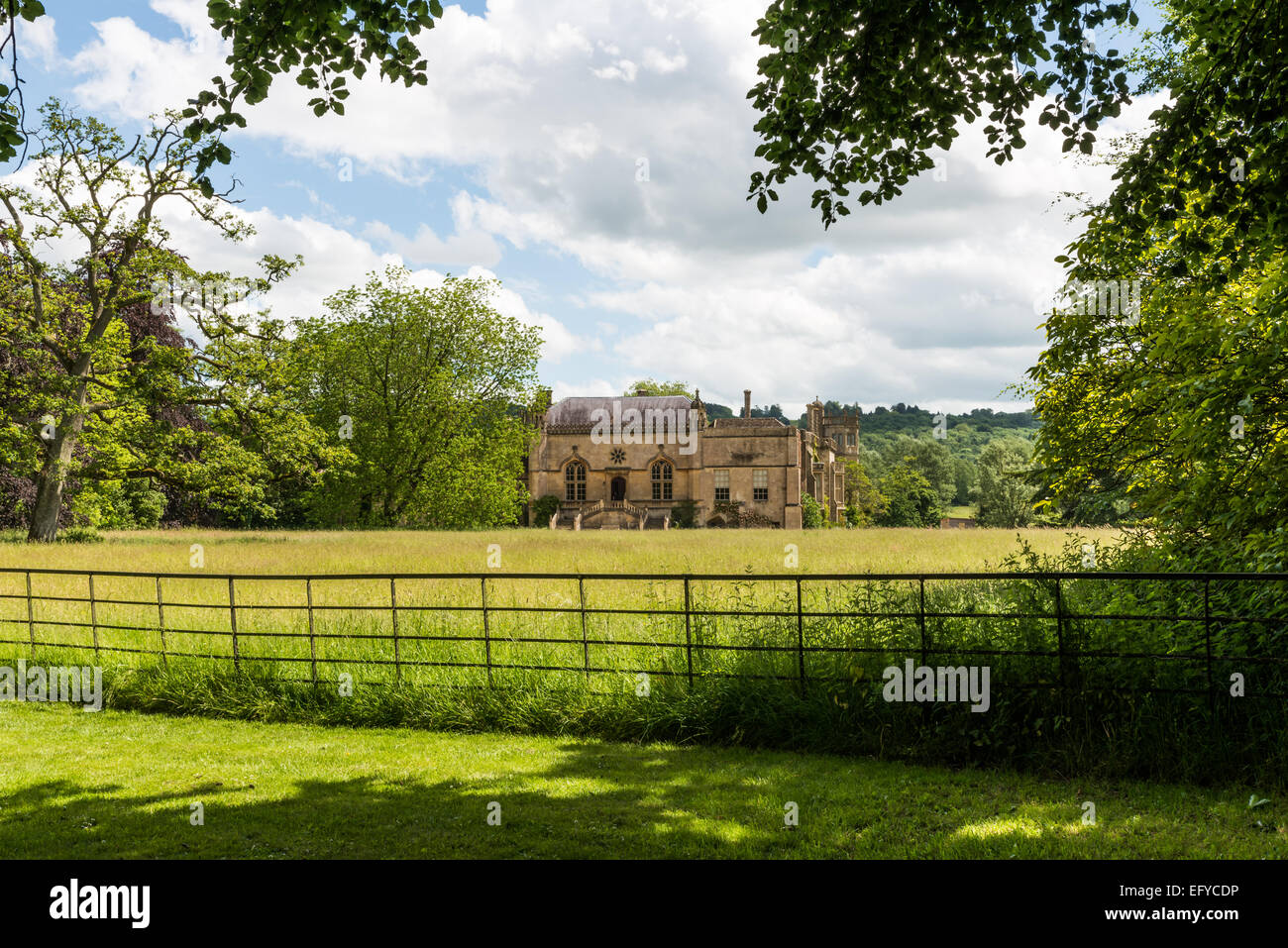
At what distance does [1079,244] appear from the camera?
9492mm

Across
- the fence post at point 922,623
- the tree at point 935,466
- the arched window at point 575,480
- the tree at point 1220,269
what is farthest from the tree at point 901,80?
the tree at point 935,466

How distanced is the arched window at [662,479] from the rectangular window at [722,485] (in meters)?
4.20

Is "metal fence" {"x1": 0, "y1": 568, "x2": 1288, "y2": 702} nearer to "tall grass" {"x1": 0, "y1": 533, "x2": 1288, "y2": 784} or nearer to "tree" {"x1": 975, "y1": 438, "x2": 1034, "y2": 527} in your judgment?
"tall grass" {"x1": 0, "y1": 533, "x2": 1288, "y2": 784}

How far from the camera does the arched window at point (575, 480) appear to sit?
6531cm

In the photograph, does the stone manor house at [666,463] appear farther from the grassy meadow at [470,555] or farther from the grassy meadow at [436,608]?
the grassy meadow at [436,608]

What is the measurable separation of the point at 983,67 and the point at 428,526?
35.7 meters

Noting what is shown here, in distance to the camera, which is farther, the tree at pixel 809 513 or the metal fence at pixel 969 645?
the tree at pixel 809 513

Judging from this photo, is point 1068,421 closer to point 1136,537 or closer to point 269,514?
point 1136,537

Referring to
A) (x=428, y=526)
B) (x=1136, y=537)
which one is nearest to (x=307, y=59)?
(x=1136, y=537)

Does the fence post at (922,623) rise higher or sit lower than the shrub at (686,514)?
higher

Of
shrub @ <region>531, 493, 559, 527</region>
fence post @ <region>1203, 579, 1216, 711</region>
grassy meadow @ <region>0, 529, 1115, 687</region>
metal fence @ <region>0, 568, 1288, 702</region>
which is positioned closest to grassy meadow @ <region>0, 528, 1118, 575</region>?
grassy meadow @ <region>0, 529, 1115, 687</region>

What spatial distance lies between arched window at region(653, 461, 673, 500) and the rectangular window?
13.8ft

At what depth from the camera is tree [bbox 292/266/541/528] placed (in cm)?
3972
